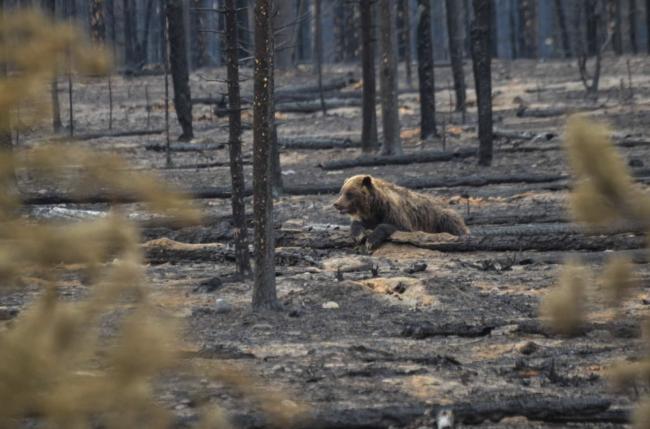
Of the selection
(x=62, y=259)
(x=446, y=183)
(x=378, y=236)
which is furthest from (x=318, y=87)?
(x=62, y=259)

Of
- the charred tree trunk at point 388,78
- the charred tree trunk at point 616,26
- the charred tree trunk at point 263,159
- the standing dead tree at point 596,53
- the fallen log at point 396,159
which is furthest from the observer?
the charred tree trunk at point 616,26

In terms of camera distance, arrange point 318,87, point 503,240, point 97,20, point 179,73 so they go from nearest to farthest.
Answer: point 503,240, point 179,73, point 318,87, point 97,20

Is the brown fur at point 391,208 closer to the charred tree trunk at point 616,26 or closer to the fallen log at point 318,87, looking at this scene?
the fallen log at point 318,87

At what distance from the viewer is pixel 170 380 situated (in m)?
8.81

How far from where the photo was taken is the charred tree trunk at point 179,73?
30.5m

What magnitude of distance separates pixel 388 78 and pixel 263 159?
14.1 meters

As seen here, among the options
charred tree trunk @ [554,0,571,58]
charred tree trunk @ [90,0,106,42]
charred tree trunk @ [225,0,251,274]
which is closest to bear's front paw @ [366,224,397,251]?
charred tree trunk @ [225,0,251,274]

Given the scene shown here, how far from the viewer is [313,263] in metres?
14.3

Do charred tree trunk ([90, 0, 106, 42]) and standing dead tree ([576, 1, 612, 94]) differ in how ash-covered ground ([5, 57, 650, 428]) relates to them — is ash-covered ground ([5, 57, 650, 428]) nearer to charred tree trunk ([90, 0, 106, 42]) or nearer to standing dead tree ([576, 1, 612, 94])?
standing dead tree ([576, 1, 612, 94])

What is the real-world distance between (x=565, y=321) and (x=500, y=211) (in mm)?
13121

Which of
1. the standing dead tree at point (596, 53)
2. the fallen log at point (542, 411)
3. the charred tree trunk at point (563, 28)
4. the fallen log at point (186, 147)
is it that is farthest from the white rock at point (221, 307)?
the charred tree trunk at point (563, 28)

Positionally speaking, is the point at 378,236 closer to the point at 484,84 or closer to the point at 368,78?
the point at 484,84

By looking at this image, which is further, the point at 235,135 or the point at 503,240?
the point at 503,240

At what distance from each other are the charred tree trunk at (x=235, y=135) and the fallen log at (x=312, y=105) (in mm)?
24495
